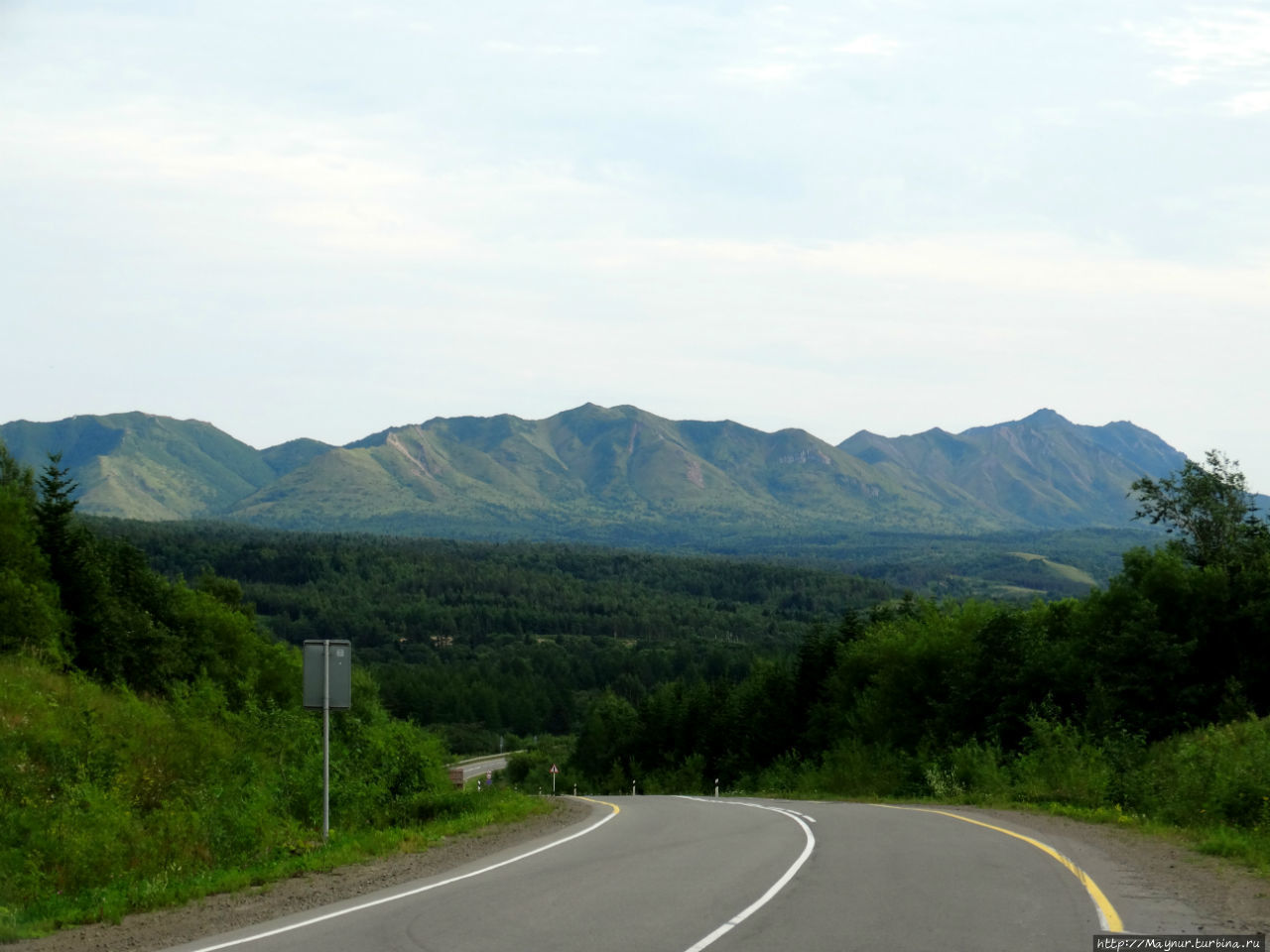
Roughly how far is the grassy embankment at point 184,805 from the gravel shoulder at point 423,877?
45cm

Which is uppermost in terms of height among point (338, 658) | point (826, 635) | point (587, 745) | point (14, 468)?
point (14, 468)

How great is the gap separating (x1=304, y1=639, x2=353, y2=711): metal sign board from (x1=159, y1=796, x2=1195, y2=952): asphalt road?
3.22 m

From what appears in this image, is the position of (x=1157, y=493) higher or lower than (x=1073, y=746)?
higher

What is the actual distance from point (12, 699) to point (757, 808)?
19.1 m

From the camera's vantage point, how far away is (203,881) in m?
14.9

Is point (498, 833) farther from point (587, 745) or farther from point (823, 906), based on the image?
point (587, 745)

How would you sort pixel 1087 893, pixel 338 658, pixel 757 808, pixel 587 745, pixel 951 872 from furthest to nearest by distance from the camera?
pixel 587 745, pixel 757 808, pixel 338 658, pixel 951 872, pixel 1087 893

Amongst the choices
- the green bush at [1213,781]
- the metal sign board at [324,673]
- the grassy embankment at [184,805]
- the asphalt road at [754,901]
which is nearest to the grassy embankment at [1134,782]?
the green bush at [1213,781]

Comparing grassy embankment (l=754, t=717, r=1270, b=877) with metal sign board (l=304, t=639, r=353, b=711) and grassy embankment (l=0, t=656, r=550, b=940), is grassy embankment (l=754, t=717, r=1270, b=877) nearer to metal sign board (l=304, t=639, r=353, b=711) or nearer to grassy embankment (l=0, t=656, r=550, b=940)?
grassy embankment (l=0, t=656, r=550, b=940)

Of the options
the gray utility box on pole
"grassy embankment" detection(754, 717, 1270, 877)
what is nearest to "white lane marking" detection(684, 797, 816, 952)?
"grassy embankment" detection(754, 717, 1270, 877)

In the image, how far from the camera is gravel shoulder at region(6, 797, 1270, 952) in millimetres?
11898

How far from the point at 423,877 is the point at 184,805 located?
7.23m

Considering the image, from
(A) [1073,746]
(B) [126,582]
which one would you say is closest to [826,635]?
(B) [126,582]

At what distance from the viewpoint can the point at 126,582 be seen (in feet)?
232
